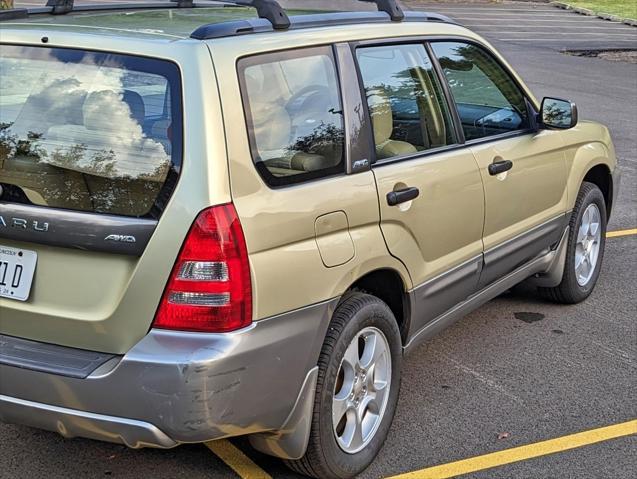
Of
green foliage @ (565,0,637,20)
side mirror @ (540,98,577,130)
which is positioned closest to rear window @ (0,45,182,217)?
side mirror @ (540,98,577,130)

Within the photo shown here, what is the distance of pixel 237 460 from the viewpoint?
3.88 meters

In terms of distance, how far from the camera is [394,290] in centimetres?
405

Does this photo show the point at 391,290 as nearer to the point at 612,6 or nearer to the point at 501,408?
the point at 501,408

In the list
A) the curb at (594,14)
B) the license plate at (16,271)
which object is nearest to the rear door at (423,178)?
the license plate at (16,271)

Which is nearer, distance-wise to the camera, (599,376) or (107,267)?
(107,267)

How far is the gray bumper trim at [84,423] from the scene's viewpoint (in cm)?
307

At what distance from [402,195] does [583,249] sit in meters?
2.48

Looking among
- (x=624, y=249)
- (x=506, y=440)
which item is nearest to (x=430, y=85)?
(x=506, y=440)

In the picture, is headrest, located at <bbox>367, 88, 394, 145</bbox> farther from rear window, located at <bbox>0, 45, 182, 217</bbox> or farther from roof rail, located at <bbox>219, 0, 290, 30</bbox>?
rear window, located at <bbox>0, 45, 182, 217</bbox>

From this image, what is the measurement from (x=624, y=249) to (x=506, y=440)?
3.41 metres

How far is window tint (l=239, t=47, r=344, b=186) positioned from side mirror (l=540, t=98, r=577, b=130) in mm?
1830

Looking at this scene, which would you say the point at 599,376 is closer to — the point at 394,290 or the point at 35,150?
the point at 394,290

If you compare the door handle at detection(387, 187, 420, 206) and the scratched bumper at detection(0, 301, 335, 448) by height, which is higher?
the door handle at detection(387, 187, 420, 206)

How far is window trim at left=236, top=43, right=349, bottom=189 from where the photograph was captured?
3.22m
